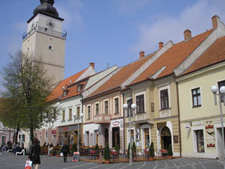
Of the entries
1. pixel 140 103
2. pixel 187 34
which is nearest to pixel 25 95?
pixel 140 103

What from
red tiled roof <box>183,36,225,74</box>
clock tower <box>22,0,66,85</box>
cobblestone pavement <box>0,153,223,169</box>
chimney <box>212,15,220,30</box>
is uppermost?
clock tower <box>22,0,66,85</box>

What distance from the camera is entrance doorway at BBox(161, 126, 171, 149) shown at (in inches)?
918

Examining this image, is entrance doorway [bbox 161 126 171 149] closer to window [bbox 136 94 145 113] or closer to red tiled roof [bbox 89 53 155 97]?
window [bbox 136 94 145 113]

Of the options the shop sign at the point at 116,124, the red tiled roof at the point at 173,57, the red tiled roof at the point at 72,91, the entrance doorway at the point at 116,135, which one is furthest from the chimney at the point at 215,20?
the red tiled roof at the point at 72,91

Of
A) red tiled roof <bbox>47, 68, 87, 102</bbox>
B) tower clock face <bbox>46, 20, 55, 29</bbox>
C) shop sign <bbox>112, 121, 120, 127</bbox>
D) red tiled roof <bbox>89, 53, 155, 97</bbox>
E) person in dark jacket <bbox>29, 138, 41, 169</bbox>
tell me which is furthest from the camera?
tower clock face <bbox>46, 20, 55, 29</bbox>

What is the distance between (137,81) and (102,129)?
28.2 feet

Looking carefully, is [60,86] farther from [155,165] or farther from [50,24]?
[155,165]

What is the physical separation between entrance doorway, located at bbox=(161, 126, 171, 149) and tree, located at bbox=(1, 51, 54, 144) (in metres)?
15.4

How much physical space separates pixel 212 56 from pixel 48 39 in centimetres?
3965

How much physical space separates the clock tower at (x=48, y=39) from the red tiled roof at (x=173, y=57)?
2845 centimetres

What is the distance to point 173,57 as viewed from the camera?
27.2 meters

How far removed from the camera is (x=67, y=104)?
1597 inches

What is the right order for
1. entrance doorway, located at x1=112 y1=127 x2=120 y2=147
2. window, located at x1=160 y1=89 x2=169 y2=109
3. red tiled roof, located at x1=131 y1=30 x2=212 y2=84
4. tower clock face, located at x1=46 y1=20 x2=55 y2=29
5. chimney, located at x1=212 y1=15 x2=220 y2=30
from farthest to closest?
tower clock face, located at x1=46 y1=20 x2=55 y2=29 < entrance doorway, located at x1=112 y1=127 x2=120 y2=147 < chimney, located at x1=212 y1=15 x2=220 y2=30 < red tiled roof, located at x1=131 y1=30 x2=212 y2=84 < window, located at x1=160 y1=89 x2=169 y2=109

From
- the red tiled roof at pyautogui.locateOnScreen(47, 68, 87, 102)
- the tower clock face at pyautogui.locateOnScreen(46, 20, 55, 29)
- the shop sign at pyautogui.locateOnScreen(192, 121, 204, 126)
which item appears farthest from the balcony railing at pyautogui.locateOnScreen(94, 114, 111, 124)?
the tower clock face at pyautogui.locateOnScreen(46, 20, 55, 29)
